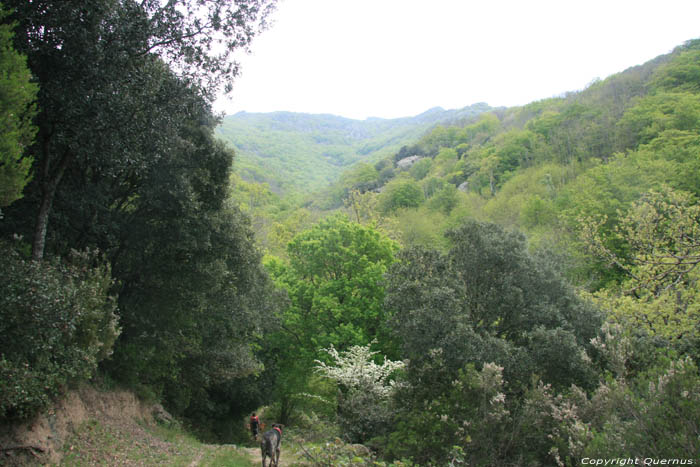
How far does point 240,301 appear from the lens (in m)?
14.2

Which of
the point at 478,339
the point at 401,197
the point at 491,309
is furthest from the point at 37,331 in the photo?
the point at 401,197

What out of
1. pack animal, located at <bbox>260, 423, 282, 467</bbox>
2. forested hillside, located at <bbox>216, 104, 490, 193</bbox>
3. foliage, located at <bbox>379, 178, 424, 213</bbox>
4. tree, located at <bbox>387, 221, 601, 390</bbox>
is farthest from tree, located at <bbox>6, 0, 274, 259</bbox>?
forested hillside, located at <bbox>216, 104, 490, 193</bbox>

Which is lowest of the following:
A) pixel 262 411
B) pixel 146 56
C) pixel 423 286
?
pixel 262 411

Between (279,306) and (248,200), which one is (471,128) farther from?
(279,306)

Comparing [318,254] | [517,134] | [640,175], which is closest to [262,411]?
[318,254]

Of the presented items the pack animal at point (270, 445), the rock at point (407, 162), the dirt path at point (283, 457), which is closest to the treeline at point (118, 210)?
the dirt path at point (283, 457)

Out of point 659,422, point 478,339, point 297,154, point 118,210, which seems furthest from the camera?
point 297,154

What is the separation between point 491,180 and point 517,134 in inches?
524

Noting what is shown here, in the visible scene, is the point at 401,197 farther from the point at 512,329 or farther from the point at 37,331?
the point at 37,331

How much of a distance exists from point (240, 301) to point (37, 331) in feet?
25.3

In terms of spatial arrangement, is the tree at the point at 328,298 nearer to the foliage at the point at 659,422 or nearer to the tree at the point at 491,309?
the tree at the point at 491,309

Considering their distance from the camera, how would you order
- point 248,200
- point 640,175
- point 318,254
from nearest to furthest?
point 318,254 < point 640,175 < point 248,200

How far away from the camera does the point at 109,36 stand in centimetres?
856

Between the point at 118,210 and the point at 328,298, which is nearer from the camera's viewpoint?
the point at 118,210
